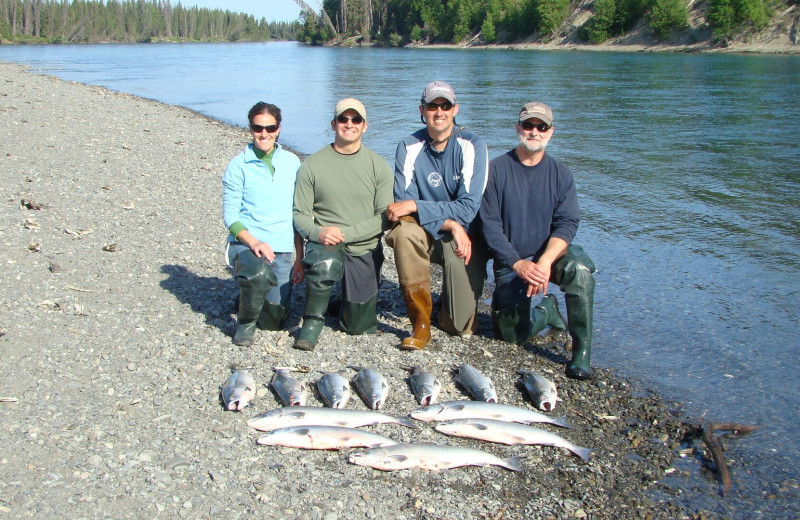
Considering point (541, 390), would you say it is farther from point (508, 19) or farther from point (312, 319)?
point (508, 19)

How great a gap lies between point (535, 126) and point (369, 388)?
7.86 ft

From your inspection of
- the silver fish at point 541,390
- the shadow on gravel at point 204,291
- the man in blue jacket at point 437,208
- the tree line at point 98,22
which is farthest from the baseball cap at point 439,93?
the tree line at point 98,22

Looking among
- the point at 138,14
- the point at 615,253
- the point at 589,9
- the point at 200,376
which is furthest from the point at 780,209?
the point at 138,14

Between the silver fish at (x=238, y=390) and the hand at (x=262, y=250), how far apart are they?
3.14 ft

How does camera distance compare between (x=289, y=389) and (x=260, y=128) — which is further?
(x=260, y=128)

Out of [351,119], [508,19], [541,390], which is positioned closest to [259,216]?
[351,119]

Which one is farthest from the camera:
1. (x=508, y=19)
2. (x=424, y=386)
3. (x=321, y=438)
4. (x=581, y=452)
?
(x=508, y=19)

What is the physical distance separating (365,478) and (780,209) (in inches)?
411

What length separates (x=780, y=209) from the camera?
11812 mm

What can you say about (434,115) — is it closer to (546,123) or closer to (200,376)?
(546,123)

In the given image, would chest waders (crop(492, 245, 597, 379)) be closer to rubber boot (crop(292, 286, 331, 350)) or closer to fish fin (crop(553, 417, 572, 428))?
fish fin (crop(553, 417, 572, 428))

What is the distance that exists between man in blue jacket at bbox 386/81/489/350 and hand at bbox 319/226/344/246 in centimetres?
45

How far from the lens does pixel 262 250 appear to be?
5.47 m

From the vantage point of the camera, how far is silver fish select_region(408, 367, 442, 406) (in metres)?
4.95
